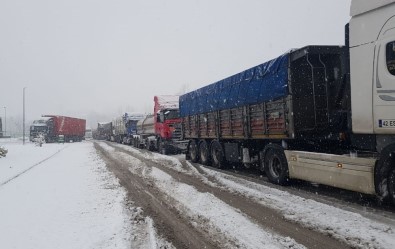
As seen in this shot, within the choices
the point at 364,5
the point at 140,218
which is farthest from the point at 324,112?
the point at 140,218

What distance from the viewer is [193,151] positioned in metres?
17.9

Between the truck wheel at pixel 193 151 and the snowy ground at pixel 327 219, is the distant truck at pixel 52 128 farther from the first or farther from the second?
the snowy ground at pixel 327 219

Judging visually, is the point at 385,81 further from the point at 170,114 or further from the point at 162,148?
the point at 162,148

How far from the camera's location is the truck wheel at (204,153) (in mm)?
16000

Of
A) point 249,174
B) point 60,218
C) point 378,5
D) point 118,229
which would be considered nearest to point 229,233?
point 118,229

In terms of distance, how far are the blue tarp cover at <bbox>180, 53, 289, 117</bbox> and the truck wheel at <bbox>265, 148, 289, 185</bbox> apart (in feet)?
5.10

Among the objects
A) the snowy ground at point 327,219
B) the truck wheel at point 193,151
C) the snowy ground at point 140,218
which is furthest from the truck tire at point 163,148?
the snowy ground at point 327,219

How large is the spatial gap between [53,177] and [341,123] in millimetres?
10003

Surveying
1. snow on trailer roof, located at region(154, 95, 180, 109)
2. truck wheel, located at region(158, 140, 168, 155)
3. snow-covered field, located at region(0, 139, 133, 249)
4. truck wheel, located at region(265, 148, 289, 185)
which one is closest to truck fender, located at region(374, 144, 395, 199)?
truck wheel, located at region(265, 148, 289, 185)

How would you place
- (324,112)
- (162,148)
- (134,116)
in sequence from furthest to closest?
(134,116), (162,148), (324,112)

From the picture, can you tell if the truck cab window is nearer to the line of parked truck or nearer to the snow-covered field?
the line of parked truck

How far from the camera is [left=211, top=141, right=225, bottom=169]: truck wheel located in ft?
47.8

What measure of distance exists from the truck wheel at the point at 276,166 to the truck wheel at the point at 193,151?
7171 millimetres

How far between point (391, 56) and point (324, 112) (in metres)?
2.73
